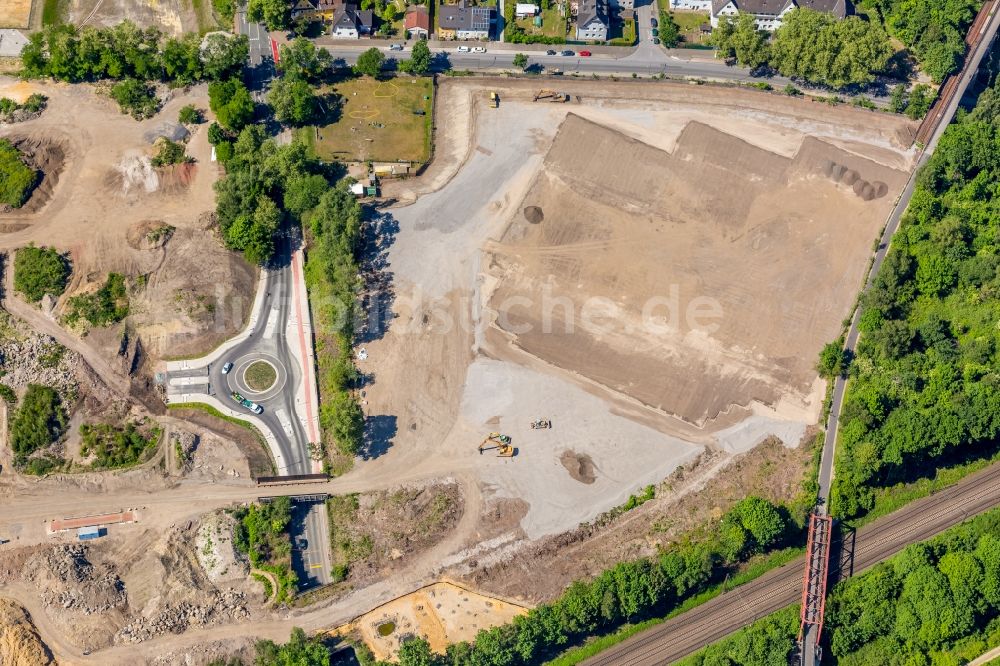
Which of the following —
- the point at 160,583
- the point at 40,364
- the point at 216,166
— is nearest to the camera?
the point at 160,583

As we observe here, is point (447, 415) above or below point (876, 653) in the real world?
above

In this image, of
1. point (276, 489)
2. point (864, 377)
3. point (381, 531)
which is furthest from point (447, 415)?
point (864, 377)

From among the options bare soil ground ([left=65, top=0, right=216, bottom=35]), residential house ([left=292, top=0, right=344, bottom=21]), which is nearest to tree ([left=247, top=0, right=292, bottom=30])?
residential house ([left=292, top=0, right=344, bottom=21])

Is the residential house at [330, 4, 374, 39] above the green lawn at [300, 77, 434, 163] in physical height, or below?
above

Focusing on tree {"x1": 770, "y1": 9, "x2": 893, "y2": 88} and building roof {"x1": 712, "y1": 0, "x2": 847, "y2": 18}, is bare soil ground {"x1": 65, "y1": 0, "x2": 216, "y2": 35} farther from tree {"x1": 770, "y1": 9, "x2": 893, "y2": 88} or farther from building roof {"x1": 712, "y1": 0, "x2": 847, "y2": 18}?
tree {"x1": 770, "y1": 9, "x2": 893, "y2": 88}

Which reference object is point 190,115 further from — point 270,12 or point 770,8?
point 770,8

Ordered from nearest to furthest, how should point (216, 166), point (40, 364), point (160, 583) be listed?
point (160, 583) < point (40, 364) < point (216, 166)

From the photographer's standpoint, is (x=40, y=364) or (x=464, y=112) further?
(x=464, y=112)

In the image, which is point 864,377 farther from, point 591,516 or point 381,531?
point 381,531
